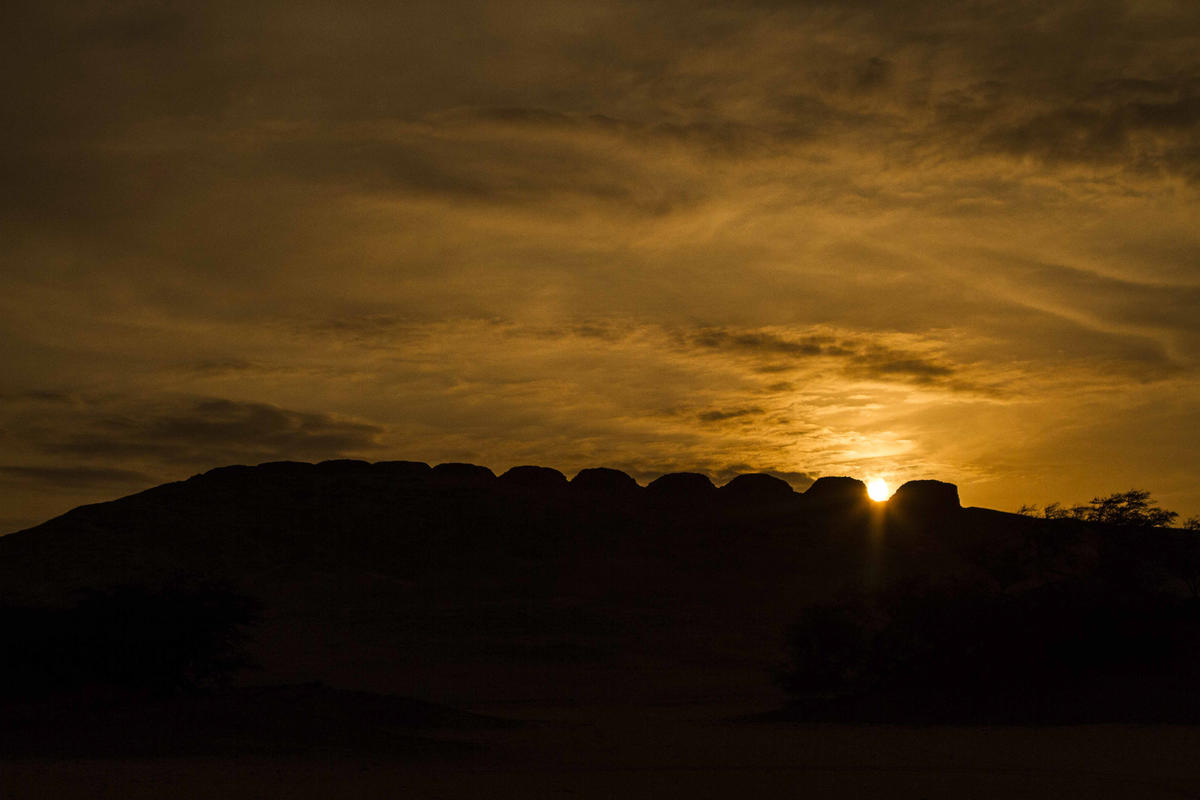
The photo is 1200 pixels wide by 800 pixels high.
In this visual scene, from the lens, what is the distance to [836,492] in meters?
138

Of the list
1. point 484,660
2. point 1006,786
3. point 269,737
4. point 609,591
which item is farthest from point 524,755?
point 609,591

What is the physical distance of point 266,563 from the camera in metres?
101

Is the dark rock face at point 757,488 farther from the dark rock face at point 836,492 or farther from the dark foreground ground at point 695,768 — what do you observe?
the dark foreground ground at point 695,768

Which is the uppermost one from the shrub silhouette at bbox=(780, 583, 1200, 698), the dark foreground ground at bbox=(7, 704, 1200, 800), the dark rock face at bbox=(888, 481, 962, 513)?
the dark rock face at bbox=(888, 481, 962, 513)

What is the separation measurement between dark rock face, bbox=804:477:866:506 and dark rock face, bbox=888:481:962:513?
12.9ft

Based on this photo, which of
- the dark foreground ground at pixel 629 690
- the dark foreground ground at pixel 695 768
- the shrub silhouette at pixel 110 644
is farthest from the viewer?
the shrub silhouette at pixel 110 644

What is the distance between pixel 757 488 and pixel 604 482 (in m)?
17.7

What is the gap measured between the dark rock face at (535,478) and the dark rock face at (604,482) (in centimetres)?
189

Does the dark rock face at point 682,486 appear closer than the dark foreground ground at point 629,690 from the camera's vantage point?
No

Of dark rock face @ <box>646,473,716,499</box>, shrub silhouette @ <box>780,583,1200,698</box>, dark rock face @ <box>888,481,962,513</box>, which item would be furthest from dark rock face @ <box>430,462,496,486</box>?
shrub silhouette @ <box>780,583,1200,698</box>

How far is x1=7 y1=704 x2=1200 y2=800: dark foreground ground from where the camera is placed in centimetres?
1759

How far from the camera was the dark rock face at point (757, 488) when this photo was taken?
138 metres

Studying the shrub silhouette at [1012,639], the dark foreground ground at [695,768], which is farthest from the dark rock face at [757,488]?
the dark foreground ground at [695,768]

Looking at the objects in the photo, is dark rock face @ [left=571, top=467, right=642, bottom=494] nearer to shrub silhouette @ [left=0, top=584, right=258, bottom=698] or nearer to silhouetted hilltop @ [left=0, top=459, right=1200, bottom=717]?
silhouetted hilltop @ [left=0, top=459, right=1200, bottom=717]
